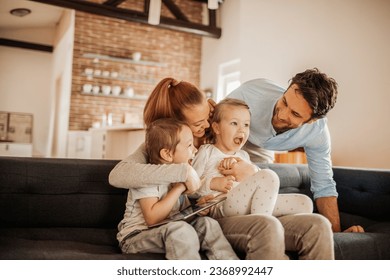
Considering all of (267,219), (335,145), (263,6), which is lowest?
(267,219)

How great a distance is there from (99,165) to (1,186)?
26 cm

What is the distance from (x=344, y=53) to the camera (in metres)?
1.29

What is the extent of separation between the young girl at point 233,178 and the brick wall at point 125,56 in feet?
10.9

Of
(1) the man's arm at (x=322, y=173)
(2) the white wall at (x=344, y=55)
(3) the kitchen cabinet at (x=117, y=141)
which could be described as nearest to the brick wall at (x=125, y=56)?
(3) the kitchen cabinet at (x=117, y=141)

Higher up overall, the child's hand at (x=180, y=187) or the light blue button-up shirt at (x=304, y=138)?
the light blue button-up shirt at (x=304, y=138)

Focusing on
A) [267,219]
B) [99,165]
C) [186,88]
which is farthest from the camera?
[99,165]

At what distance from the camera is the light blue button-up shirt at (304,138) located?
1.26 meters

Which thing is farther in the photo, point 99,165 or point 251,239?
point 99,165

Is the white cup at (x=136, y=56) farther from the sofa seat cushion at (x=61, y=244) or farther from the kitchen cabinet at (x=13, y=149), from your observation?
the sofa seat cushion at (x=61, y=244)

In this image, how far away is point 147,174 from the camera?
0.91m

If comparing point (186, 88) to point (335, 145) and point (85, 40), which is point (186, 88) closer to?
point (335, 145)

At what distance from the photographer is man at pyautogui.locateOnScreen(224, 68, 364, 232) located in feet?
3.85

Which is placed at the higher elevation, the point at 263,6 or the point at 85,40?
the point at 85,40

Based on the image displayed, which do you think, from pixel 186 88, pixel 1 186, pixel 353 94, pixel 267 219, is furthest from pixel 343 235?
pixel 1 186
